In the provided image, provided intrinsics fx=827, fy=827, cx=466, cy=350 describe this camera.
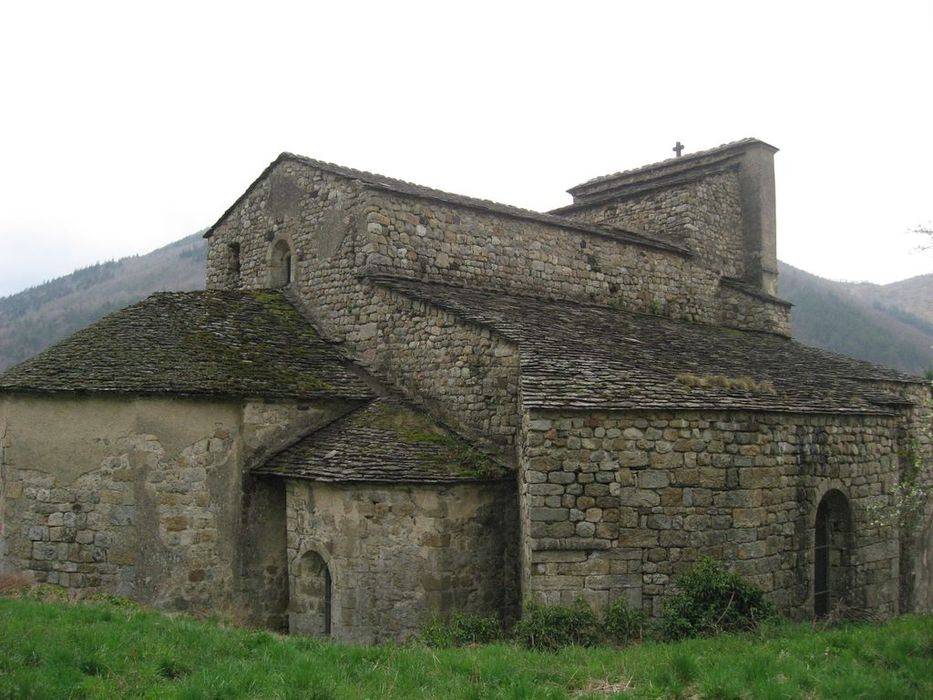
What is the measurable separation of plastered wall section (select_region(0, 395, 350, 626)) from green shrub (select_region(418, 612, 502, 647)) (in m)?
3.07

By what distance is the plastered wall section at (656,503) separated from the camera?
9.38m

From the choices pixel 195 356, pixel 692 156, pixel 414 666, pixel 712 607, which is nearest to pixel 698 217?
pixel 692 156

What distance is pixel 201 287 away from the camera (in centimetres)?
7781

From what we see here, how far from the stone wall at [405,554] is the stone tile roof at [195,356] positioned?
1989 millimetres

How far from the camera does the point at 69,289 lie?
10012cm

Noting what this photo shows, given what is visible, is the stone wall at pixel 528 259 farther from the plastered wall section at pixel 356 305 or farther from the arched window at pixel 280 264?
the arched window at pixel 280 264

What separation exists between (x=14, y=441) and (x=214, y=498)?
278 cm

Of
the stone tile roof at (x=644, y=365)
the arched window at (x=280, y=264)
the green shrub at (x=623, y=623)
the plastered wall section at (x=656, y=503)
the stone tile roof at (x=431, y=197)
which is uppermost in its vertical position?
the stone tile roof at (x=431, y=197)

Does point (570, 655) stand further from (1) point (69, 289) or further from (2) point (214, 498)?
(1) point (69, 289)

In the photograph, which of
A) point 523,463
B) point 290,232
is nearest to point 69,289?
point 290,232

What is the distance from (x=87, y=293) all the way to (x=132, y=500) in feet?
307

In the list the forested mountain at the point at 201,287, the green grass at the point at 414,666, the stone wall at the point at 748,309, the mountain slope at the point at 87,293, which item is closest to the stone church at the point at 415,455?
the green grass at the point at 414,666

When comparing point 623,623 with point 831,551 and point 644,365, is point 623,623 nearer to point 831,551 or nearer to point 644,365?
point 644,365

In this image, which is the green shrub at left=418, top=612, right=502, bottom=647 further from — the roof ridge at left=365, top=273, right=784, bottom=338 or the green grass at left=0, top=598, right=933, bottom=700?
the roof ridge at left=365, top=273, right=784, bottom=338
